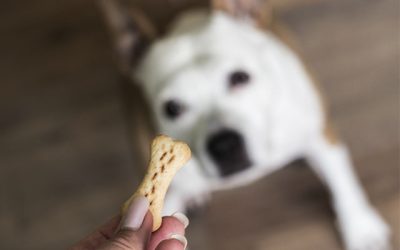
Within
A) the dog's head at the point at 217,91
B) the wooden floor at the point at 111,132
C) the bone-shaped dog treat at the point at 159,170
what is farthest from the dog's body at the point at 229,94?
the bone-shaped dog treat at the point at 159,170

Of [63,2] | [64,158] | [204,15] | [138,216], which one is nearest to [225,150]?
[204,15]

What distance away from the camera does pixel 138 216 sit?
89 cm

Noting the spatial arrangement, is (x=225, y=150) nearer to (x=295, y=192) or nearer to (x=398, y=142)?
(x=295, y=192)

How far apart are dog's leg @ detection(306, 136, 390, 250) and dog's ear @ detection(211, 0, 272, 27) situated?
0.40 meters

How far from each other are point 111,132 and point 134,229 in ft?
4.36

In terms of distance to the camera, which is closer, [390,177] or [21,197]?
[390,177]

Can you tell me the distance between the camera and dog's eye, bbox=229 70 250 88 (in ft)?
5.07

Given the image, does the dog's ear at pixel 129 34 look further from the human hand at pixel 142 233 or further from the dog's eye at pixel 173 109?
the human hand at pixel 142 233

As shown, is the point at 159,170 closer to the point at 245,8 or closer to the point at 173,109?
the point at 173,109

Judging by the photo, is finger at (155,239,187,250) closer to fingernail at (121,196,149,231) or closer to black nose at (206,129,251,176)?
fingernail at (121,196,149,231)

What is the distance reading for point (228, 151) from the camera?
1.51 m

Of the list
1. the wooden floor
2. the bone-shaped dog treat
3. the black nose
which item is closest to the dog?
the black nose

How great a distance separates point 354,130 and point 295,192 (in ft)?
0.91

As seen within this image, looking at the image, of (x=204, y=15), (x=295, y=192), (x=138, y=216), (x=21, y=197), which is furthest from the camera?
(x=21, y=197)
